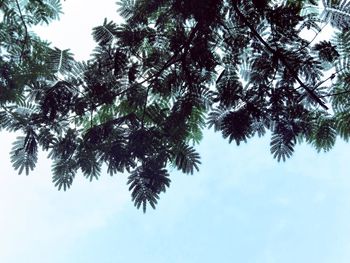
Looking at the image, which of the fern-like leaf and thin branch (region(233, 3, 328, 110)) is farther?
the fern-like leaf

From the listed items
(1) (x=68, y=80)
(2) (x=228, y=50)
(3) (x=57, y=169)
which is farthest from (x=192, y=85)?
(3) (x=57, y=169)

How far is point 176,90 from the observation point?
448 centimetres

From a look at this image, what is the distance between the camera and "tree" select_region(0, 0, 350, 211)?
13.3 ft

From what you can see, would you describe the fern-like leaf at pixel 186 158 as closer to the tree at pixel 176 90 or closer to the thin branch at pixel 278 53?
the tree at pixel 176 90

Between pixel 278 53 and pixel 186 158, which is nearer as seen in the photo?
pixel 278 53

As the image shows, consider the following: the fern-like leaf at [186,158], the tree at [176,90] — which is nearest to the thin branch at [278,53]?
the tree at [176,90]

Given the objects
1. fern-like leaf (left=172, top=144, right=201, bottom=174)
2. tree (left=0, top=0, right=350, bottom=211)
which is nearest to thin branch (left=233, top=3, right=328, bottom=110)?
tree (left=0, top=0, right=350, bottom=211)

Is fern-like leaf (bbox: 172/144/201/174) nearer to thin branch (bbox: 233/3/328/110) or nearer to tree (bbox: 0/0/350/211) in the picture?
tree (bbox: 0/0/350/211)

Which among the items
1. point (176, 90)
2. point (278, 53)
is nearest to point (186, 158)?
point (176, 90)

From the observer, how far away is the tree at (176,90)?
4059mm

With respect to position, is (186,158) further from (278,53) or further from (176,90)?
(278,53)

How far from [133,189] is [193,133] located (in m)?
0.92

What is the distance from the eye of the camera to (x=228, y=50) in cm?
428

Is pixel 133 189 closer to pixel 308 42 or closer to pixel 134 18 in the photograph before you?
pixel 134 18
